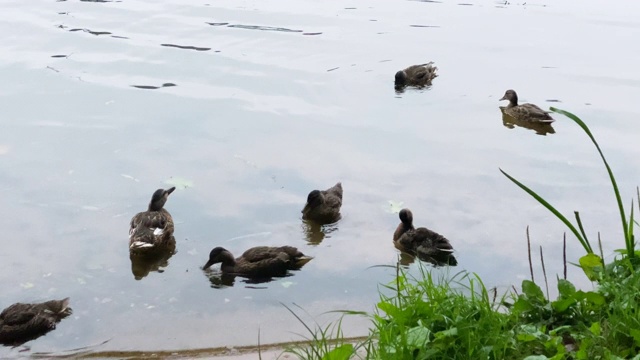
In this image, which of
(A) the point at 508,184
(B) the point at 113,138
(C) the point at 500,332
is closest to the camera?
(C) the point at 500,332

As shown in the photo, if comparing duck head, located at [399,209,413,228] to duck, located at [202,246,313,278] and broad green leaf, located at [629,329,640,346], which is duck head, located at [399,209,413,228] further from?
broad green leaf, located at [629,329,640,346]

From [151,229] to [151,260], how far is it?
0.27 m

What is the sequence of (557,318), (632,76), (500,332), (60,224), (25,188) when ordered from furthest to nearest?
(632,76) → (25,188) → (60,224) → (557,318) → (500,332)

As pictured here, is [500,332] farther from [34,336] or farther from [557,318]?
[34,336]

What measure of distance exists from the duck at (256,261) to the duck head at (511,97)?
565 cm

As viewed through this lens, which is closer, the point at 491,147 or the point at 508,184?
the point at 508,184

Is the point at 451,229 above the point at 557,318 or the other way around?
the other way around

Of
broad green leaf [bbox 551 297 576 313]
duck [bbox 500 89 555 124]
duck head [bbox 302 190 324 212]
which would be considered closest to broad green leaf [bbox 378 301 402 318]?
broad green leaf [bbox 551 297 576 313]

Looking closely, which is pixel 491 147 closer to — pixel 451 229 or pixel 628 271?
pixel 451 229

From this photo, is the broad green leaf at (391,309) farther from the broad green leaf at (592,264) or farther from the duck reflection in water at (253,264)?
the duck reflection in water at (253,264)

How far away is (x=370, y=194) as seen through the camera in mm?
8984

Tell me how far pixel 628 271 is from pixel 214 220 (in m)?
4.32

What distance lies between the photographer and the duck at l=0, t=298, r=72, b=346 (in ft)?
20.4

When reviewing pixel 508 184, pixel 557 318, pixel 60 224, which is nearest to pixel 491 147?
pixel 508 184
